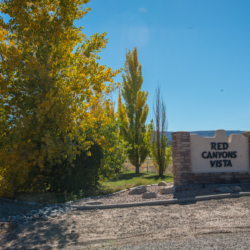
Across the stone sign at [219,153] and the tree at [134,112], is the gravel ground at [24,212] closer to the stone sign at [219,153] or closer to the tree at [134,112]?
the stone sign at [219,153]

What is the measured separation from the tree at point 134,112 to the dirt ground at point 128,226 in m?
12.4

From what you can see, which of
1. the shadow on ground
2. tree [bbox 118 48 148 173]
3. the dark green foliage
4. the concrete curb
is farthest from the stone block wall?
tree [bbox 118 48 148 173]

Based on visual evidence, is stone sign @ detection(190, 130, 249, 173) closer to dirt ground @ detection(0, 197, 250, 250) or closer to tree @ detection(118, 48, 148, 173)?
dirt ground @ detection(0, 197, 250, 250)

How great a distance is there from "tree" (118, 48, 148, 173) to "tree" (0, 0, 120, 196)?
1084cm

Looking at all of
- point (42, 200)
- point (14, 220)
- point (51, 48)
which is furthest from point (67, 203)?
point (51, 48)

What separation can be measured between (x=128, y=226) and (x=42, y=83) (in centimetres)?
547

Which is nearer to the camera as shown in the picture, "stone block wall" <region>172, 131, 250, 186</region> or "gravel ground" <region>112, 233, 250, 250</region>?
"gravel ground" <region>112, 233, 250, 250</region>

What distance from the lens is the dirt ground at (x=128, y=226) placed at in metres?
5.02

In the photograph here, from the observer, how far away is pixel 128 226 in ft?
19.3

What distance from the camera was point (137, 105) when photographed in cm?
2064

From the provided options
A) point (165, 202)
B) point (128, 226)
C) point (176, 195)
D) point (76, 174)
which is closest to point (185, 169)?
point (176, 195)

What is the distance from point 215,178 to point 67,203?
22.1ft

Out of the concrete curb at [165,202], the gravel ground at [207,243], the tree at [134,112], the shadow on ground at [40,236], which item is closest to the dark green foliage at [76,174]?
the concrete curb at [165,202]

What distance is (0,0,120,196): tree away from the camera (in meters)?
8.19
